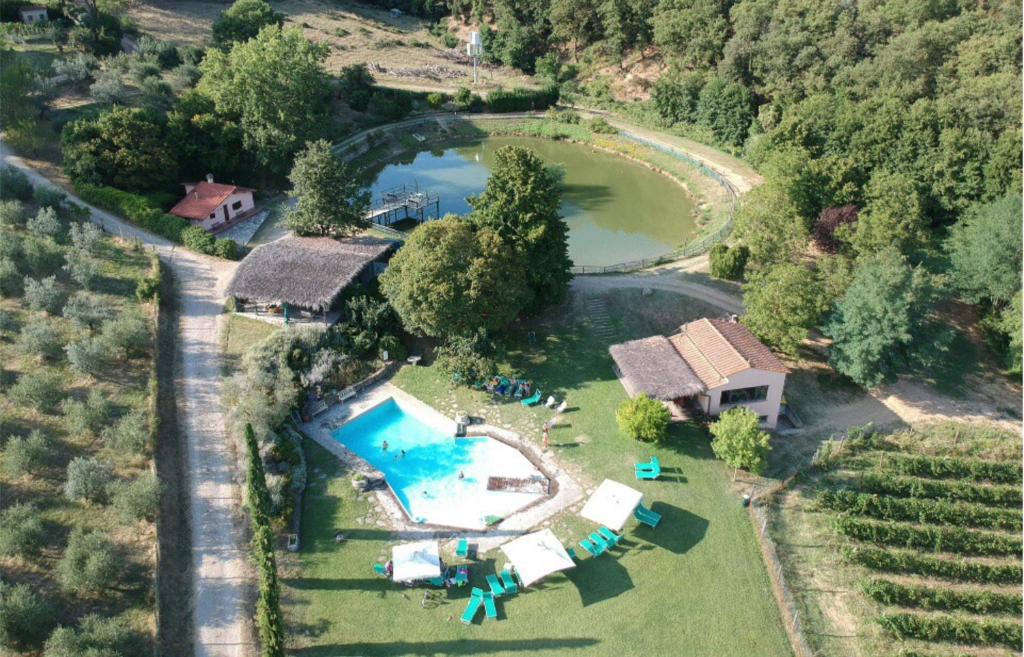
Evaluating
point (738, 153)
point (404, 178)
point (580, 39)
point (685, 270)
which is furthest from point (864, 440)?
point (580, 39)

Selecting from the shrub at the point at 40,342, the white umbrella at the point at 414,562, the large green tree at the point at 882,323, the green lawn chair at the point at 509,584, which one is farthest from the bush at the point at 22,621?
the large green tree at the point at 882,323

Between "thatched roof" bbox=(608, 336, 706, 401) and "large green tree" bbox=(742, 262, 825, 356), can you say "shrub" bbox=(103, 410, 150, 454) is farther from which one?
"large green tree" bbox=(742, 262, 825, 356)

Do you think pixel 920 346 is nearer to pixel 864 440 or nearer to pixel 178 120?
pixel 864 440

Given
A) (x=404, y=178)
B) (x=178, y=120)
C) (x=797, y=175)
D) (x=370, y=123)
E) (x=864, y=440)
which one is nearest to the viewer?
(x=864, y=440)

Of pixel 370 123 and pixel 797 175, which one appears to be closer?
pixel 797 175

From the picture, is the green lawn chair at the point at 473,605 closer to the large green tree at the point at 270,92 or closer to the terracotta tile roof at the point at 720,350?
the terracotta tile roof at the point at 720,350

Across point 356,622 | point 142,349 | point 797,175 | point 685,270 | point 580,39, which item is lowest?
point 356,622

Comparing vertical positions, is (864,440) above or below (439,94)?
below
